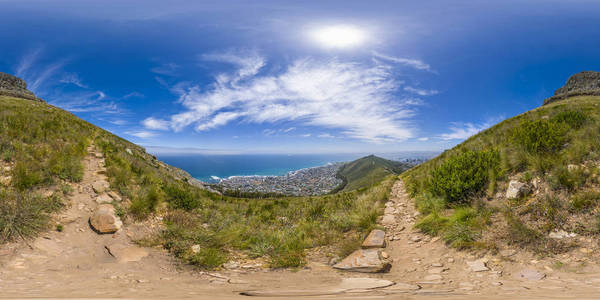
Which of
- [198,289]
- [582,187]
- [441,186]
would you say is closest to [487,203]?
[441,186]

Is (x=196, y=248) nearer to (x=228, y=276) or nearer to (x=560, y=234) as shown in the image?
(x=228, y=276)

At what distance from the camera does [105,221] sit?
6.48 metres

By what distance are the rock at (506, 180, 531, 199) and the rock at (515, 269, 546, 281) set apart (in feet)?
10.7

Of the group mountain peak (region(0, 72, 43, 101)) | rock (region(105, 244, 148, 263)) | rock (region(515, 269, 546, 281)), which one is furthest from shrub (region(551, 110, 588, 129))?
mountain peak (region(0, 72, 43, 101))

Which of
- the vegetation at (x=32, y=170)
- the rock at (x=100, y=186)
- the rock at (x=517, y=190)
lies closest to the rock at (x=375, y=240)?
the rock at (x=517, y=190)

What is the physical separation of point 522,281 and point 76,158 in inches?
588

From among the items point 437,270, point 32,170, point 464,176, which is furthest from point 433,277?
point 32,170

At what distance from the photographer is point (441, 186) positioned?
7.99 meters

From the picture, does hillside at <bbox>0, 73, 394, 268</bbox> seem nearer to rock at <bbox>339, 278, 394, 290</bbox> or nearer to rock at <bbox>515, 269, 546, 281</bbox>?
rock at <bbox>339, 278, 394, 290</bbox>

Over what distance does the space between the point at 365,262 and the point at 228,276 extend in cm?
Result: 324

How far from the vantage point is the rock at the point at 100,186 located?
7905 millimetres

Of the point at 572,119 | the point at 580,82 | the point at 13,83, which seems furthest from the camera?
the point at 580,82

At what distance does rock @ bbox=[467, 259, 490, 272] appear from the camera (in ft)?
14.0

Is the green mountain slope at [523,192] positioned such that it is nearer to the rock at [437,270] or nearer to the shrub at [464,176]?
the shrub at [464,176]
